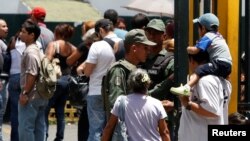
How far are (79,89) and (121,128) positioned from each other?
4097 millimetres

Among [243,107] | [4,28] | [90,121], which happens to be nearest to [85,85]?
[90,121]

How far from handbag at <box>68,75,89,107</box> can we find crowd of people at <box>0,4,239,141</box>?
0.15m

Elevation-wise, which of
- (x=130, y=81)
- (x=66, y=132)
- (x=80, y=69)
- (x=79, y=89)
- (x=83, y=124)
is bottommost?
(x=66, y=132)

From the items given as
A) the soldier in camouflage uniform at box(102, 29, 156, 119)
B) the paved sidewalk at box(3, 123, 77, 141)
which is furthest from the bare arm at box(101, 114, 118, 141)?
the paved sidewalk at box(3, 123, 77, 141)

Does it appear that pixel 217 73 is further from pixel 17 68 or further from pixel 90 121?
pixel 17 68

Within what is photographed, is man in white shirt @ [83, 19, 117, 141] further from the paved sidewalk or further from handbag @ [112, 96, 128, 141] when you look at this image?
the paved sidewalk

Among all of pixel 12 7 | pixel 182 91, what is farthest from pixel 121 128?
pixel 12 7

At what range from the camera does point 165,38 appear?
10.2 metres

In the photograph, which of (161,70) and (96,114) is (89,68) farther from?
(161,70)

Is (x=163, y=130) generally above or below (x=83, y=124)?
above

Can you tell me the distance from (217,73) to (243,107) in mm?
1053

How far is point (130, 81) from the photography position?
753 cm

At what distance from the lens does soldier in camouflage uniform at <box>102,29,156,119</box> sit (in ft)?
25.7

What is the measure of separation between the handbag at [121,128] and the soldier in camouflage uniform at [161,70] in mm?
977
